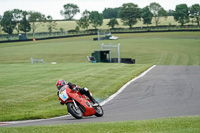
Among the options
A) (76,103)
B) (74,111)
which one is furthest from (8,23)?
(74,111)

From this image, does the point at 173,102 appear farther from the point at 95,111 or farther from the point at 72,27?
the point at 72,27

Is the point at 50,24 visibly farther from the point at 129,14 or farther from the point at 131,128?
the point at 131,128

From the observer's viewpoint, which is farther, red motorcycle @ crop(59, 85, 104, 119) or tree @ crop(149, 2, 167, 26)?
tree @ crop(149, 2, 167, 26)

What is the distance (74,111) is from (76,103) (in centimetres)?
32

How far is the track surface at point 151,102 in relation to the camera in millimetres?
12320

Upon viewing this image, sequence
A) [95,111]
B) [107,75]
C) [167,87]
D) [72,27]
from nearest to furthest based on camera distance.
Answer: [95,111]
[167,87]
[107,75]
[72,27]

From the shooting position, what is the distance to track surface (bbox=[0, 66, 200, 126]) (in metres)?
12.3

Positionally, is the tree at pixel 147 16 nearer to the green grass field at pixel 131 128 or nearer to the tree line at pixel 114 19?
the tree line at pixel 114 19

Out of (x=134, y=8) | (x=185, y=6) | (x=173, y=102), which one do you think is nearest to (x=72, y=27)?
(x=134, y=8)

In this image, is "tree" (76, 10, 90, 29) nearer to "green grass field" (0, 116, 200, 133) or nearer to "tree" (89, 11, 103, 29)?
"tree" (89, 11, 103, 29)

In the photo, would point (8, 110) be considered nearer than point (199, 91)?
Yes

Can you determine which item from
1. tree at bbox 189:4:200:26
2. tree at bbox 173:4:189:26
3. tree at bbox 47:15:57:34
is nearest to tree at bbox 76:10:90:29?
tree at bbox 47:15:57:34

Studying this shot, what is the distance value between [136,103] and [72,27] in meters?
155

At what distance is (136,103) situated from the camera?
15.6 meters
